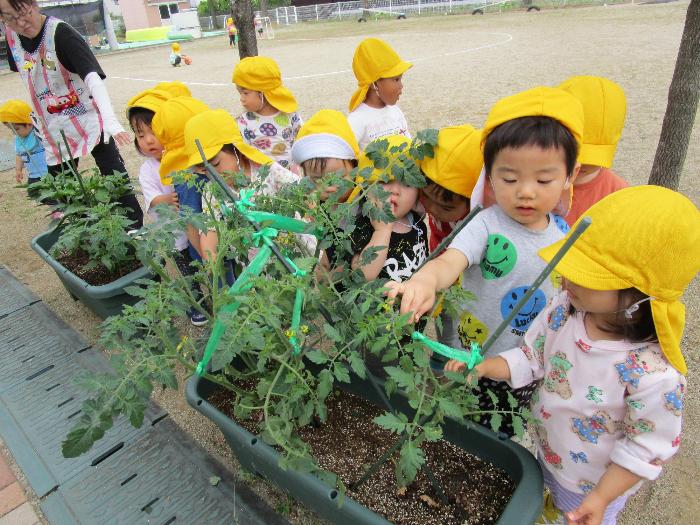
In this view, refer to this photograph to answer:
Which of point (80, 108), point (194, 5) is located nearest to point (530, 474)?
point (80, 108)

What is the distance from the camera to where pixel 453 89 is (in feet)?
26.3

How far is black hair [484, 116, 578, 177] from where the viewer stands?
3.98 ft

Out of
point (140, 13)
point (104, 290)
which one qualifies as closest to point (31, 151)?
point (104, 290)

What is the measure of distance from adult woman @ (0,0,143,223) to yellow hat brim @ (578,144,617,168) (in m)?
2.34

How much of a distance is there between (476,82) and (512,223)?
7.84 metres

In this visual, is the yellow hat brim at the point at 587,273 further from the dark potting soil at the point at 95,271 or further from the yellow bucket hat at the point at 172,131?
the dark potting soil at the point at 95,271

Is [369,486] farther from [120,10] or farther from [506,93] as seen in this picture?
[120,10]

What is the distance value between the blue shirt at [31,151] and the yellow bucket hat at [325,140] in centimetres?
308

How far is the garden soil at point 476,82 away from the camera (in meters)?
1.94

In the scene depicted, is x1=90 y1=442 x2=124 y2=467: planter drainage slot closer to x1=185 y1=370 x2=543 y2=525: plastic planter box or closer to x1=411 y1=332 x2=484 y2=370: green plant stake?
x1=185 y1=370 x2=543 y2=525: plastic planter box

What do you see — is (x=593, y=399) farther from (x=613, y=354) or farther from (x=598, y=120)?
(x=598, y=120)

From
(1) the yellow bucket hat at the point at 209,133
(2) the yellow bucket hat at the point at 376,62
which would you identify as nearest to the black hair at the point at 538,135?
(1) the yellow bucket hat at the point at 209,133

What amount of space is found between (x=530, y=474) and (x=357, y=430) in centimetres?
53

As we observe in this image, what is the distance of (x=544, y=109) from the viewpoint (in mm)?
1212
